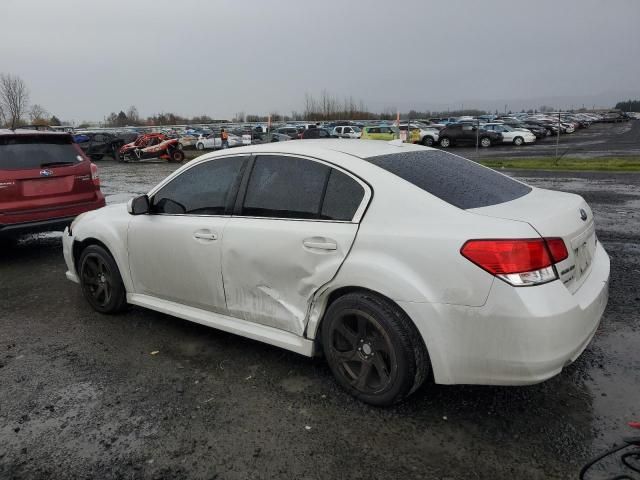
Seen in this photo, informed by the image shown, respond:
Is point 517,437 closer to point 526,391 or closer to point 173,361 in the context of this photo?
point 526,391

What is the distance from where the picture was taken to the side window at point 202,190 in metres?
3.97

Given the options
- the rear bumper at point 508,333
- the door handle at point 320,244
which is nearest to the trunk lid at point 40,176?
the door handle at point 320,244

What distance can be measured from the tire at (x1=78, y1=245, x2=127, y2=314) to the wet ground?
0.27 meters

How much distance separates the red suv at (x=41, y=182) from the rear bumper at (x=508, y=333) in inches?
224

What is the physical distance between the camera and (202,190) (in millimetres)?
4145

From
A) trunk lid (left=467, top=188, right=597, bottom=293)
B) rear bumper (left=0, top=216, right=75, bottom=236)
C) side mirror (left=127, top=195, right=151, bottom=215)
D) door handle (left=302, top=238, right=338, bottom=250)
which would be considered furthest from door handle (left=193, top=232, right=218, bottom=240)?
rear bumper (left=0, top=216, right=75, bottom=236)

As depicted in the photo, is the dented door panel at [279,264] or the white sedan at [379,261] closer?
the white sedan at [379,261]

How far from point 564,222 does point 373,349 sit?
131cm

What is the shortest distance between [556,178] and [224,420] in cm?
1305

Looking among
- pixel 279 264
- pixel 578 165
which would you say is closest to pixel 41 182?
pixel 279 264

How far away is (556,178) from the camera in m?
14.0

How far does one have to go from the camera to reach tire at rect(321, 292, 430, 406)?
2998 mm

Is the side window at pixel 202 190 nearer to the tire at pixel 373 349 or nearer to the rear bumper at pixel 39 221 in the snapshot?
the tire at pixel 373 349

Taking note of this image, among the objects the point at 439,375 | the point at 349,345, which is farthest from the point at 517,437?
the point at 349,345
